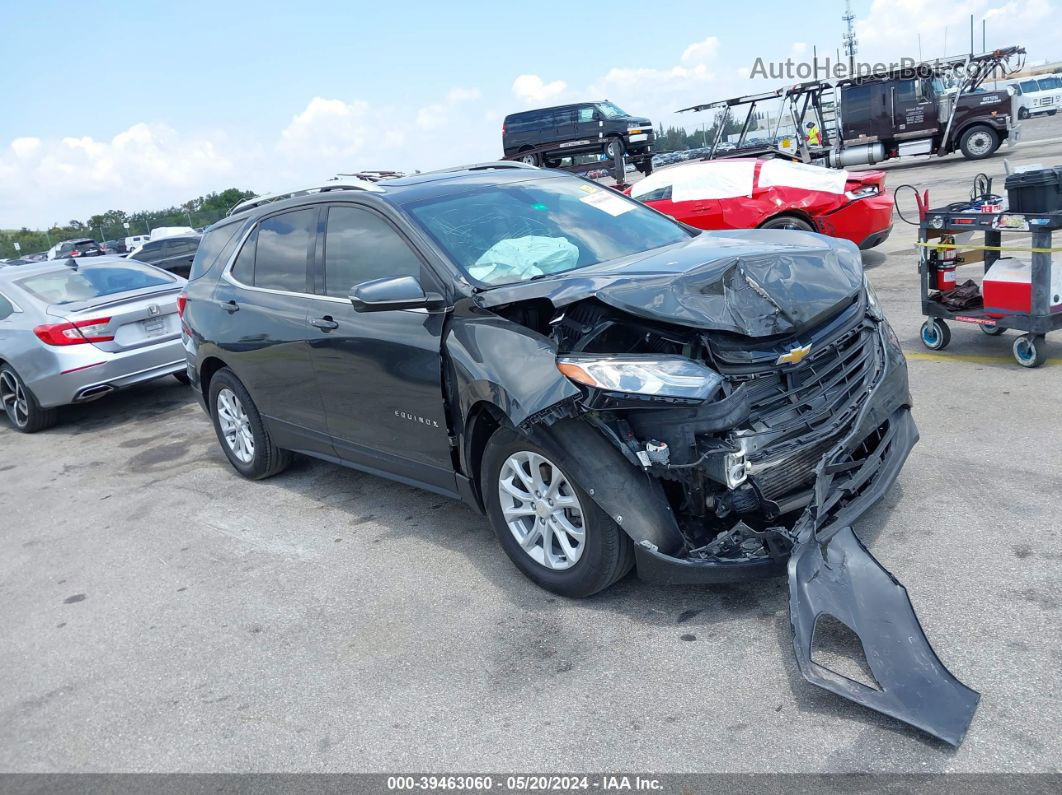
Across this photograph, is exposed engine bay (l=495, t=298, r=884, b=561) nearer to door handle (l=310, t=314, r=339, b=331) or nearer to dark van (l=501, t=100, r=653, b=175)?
door handle (l=310, t=314, r=339, b=331)

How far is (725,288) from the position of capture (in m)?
3.74

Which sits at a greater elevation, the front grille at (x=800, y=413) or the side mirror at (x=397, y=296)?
the side mirror at (x=397, y=296)

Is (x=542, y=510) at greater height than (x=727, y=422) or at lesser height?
lesser

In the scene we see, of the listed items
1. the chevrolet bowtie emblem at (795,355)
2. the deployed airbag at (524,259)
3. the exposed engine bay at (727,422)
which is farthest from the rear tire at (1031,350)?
the deployed airbag at (524,259)

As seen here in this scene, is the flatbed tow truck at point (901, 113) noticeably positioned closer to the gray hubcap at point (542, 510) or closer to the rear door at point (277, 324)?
the rear door at point (277, 324)

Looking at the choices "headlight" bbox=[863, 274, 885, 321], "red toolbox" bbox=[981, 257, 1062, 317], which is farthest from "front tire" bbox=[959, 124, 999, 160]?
"headlight" bbox=[863, 274, 885, 321]

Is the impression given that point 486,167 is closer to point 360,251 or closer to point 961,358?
point 360,251

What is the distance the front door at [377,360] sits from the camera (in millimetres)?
4355

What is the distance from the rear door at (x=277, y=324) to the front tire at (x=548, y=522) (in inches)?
62.8

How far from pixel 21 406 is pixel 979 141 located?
22.6 m

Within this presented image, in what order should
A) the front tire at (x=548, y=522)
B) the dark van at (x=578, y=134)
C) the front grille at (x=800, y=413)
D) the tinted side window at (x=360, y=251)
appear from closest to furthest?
the front grille at (x=800, y=413) < the front tire at (x=548, y=522) < the tinted side window at (x=360, y=251) < the dark van at (x=578, y=134)

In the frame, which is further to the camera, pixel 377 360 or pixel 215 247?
pixel 215 247

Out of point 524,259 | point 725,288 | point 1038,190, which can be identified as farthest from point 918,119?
point 725,288

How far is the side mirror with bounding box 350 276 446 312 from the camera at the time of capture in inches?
162
